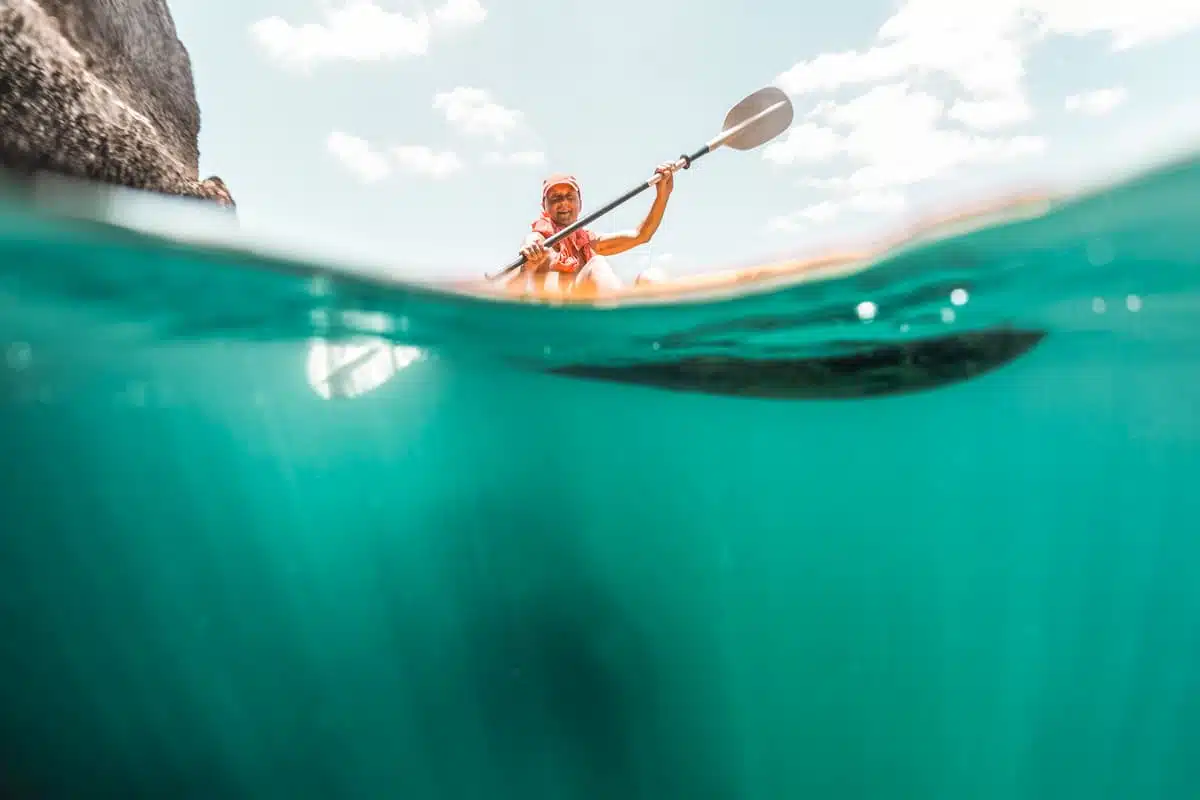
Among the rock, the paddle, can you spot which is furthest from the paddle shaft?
the rock

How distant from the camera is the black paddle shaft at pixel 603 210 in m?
6.00

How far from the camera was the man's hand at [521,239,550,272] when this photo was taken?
19.7 ft

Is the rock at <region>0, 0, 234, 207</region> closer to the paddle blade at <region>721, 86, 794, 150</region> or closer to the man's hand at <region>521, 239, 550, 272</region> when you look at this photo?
the man's hand at <region>521, 239, 550, 272</region>

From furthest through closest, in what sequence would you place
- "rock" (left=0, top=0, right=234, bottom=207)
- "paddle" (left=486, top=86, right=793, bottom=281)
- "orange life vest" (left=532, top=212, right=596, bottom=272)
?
1. "paddle" (left=486, top=86, right=793, bottom=281)
2. "orange life vest" (left=532, top=212, right=596, bottom=272)
3. "rock" (left=0, top=0, right=234, bottom=207)

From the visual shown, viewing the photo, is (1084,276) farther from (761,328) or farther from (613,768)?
(613,768)

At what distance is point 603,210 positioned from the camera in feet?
21.2

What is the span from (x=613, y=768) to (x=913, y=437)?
4.32 metres

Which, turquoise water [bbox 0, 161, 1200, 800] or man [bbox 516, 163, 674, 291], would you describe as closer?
turquoise water [bbox 0, 161, 1200, 800]

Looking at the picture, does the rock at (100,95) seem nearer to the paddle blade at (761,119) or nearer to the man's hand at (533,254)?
the man's hand at (533,254)

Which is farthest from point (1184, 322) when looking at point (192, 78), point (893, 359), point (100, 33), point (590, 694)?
point (192, 78)

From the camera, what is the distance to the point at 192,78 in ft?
36.2

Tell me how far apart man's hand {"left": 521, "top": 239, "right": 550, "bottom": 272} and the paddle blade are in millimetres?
2934

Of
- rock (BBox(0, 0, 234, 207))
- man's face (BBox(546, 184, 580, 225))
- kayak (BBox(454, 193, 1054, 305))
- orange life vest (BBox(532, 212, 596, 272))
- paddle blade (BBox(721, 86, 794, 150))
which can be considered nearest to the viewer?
kayak (BBox(454, 193, 1054, 305))

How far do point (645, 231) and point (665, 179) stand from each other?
23.9 inches
